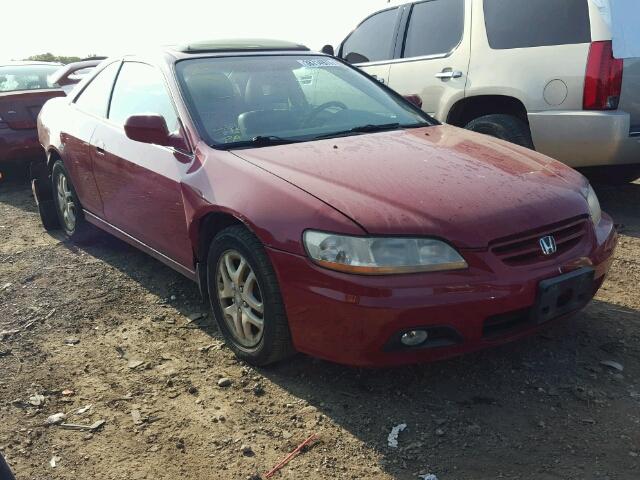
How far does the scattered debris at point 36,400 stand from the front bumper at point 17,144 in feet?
16.2

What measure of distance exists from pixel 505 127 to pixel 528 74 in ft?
1.47

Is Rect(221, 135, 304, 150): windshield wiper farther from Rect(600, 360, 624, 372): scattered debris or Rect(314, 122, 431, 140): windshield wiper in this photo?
Rect(600, 360, 624, 372): scattered debris

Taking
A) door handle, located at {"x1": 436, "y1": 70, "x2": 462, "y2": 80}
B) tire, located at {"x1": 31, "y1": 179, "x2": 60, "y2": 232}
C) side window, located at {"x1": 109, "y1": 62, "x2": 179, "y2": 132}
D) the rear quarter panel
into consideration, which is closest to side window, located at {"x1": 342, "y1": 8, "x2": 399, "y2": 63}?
door handle, located at {"x1": 436, "y1": 70, "x2": 462, "y2": 80}

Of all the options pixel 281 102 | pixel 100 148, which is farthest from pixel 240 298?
pixel 100 148

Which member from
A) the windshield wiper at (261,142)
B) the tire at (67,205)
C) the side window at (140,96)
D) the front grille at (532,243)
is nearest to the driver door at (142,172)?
the side window at (140,96)

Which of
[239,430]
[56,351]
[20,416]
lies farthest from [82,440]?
[56,351]

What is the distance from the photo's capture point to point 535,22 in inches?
202

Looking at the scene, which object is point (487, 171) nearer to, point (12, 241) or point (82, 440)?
point (82, 440)

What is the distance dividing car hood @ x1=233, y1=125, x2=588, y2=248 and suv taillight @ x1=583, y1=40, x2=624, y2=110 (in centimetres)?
162

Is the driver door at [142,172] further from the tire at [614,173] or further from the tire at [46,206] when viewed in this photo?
the tire at [614,173]

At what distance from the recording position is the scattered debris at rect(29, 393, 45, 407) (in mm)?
2925

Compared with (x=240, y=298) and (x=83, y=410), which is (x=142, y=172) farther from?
(x=83, y=410)

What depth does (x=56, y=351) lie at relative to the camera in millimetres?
3420

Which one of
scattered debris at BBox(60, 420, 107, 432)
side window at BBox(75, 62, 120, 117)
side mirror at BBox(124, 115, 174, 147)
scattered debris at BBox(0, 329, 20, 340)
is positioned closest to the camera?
scattered debris at BBox(60, 420, 107, 432)
